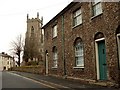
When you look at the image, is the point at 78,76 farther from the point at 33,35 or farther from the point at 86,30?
the point at 33,35

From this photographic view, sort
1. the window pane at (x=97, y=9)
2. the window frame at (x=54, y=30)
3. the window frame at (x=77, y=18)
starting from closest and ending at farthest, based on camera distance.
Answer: the window pane at (x=97, y=9)
the window frame at (x=77, y=18)
the window frame at (x=54, y=30)

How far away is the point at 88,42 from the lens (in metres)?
16.1

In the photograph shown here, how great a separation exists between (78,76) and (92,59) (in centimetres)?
270

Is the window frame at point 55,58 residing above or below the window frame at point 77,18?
below

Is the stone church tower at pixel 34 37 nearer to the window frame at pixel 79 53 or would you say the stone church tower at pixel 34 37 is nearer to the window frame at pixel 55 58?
the window frame at pixel 55 58

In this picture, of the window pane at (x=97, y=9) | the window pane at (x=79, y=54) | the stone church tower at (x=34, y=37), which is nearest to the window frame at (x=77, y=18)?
the window pane at (x=79, y=54)

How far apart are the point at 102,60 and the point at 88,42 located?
2.03m

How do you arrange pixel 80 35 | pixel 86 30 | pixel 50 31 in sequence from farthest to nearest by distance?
pixel 50 31 → pixel 80 35 → pixel 86 30

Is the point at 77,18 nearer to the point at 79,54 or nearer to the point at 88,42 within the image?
the point at 79,54

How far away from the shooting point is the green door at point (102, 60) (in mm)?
14359

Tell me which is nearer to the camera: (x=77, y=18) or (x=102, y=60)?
(x=102, y=60)

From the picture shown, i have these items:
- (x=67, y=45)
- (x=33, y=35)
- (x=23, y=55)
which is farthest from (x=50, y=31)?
(x=33, y=35)

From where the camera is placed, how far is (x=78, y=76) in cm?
1758

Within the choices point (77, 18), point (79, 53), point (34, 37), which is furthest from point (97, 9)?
point (34, 37)
